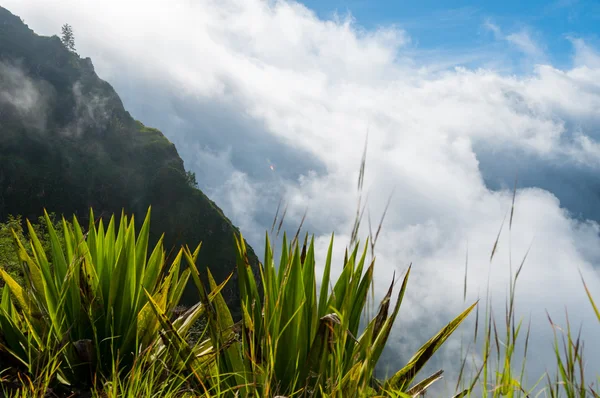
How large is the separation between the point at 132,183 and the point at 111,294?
87.2 m

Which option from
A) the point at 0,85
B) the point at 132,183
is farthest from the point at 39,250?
the point at 0,85

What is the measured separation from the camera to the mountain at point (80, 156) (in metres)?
76.3

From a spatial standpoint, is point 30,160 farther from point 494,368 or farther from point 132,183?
point 494,368

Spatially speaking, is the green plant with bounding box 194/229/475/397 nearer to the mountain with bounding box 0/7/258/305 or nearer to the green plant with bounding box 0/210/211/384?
the green plant with bounding box 0/210/211/384

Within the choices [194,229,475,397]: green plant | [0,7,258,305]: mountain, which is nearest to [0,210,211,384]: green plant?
[194,229,475,397]: green plant

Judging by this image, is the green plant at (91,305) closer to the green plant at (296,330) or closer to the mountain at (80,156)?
the green plant at (296,330)

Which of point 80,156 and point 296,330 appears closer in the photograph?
point 296,330

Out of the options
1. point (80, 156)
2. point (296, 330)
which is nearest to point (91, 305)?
point (296, 330)

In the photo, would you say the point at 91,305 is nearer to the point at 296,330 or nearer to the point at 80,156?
the point at 296,330

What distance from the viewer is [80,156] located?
83.1m

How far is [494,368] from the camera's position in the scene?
1.49 metres

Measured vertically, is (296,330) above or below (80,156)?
below

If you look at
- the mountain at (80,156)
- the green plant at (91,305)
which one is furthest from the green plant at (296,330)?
the mountain at (80,156)

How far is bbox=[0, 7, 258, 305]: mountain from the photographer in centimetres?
7631
